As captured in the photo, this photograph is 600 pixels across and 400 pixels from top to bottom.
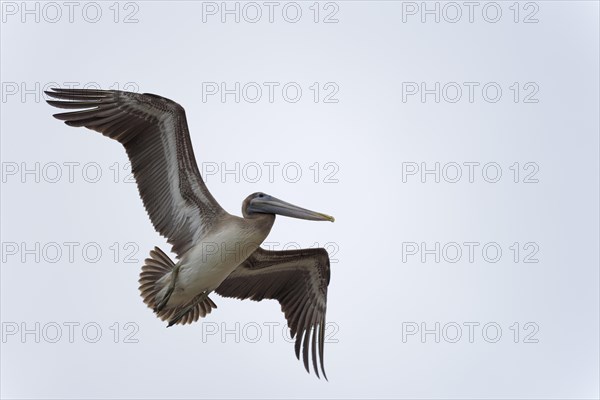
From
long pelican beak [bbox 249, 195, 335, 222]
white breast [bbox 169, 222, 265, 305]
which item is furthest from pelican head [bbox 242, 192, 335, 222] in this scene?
white breast [bbox 169, 222, 265, 305]

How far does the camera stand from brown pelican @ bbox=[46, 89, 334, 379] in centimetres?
1206

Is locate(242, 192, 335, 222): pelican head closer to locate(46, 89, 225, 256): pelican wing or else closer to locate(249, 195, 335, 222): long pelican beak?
locate(249, 195, 335, 222): long pelican beak

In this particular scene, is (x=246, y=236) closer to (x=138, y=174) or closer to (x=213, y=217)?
(x=213, y=217)

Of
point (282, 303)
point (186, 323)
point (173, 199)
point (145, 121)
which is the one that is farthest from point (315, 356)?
point (145, 121)

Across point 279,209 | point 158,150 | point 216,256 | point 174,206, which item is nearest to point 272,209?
point 279,209

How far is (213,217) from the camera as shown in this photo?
1246 cm

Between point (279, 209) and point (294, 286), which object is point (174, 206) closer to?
point (279, 209)

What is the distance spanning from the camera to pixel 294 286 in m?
13.6

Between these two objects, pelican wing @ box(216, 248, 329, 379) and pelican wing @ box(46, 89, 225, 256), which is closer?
pelican wing @ box(46, 89, 225, 256)

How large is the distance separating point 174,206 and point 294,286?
2.00 meters

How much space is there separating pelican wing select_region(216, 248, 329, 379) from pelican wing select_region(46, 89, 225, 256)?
3.62 ft

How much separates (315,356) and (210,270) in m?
2.13

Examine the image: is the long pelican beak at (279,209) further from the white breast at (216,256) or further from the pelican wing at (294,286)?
the pelican wing at (294,286)

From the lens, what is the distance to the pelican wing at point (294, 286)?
1332cm
